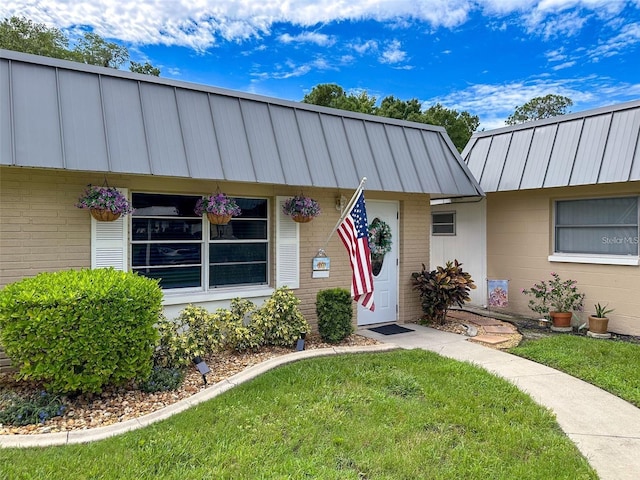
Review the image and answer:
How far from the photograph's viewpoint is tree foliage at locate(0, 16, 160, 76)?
1827cm

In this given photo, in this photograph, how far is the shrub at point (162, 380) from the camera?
4223mm

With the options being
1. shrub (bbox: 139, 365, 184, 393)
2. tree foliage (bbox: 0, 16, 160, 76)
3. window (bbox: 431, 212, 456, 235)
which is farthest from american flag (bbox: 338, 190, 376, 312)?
tree foliage (bbox: 0, 16, 160, 76)

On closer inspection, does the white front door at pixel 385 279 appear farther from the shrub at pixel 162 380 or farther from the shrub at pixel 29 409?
the shrub at pixel 29 409

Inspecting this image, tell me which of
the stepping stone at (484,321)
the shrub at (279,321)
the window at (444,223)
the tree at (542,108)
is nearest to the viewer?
the shrub at (279,321)

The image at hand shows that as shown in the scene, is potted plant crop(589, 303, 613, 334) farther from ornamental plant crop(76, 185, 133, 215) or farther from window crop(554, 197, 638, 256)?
ornamental plant crop(76, 185, 133, 215)

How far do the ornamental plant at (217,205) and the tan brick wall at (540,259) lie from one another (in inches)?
224

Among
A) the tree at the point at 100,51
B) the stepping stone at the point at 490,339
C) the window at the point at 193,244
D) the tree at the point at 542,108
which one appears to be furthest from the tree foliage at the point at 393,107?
the stepping stone at the point at 490,339

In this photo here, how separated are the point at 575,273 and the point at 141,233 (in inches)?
282

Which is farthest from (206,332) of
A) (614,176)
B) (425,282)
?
(614,176)

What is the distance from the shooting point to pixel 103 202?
15.3ft

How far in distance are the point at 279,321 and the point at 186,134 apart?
8.67 feet

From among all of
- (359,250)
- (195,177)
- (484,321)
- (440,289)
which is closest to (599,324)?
(484,321)

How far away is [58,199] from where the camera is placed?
4.73 metres

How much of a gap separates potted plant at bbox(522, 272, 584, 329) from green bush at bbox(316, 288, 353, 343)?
12.9 feet
